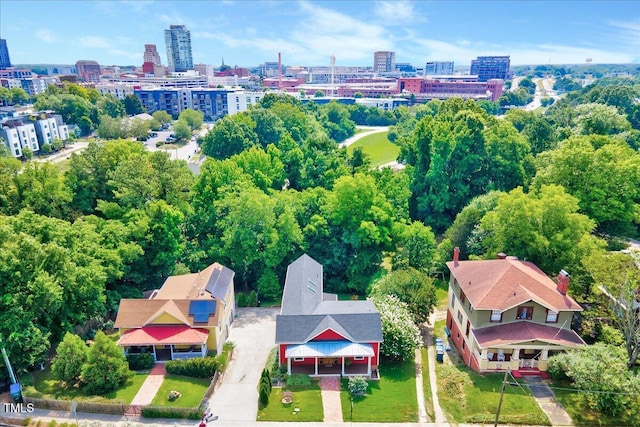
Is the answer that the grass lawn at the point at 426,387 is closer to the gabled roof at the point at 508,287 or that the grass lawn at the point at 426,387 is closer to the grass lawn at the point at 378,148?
the gabled roof at the point at 508,287

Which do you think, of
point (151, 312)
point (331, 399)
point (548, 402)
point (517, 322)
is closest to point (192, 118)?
point (151, 312)

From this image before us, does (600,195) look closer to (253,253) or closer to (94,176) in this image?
(253,253)

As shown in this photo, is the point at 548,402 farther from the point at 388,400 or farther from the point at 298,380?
the point at 298,380

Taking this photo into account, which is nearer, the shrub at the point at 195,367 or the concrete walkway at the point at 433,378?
the concrete walkway at the point at 433,378

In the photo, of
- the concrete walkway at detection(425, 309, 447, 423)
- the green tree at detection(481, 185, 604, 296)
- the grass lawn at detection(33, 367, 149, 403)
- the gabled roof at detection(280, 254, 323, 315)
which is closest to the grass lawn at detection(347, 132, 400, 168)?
the green tree at detection(481, 185, 604, 296)

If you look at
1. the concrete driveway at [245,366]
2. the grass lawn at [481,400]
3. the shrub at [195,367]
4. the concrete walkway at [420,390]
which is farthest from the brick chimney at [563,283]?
the shrub at [195,367]

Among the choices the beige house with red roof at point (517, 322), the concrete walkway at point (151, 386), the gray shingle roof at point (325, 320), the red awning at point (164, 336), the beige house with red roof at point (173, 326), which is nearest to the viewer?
the concrete walkway at point (151, 386)
